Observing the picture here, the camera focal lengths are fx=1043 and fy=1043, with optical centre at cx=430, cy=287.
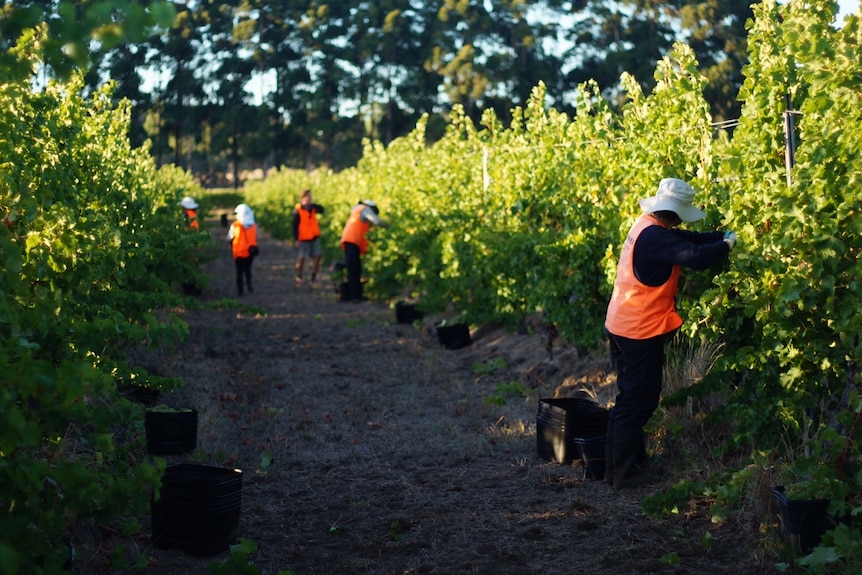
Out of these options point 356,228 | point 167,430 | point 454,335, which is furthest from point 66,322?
point 356,228

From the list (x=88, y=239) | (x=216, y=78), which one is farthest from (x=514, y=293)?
(x=216, y=78)

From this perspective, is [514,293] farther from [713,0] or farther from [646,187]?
[713,0]

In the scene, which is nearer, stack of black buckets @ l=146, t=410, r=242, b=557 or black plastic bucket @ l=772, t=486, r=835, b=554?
black plastic bucket @ l=772, t=486, r=835, b=554

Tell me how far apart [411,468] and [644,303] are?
194 cm

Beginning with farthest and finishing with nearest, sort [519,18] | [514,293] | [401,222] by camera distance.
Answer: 1. [519,18]
2. [401,222]
3. [514,293]

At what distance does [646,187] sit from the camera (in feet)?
22.6

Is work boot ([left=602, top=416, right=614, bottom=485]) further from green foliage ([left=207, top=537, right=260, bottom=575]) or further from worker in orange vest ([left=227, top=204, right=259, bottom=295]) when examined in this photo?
worker in orange vest ([left=227, top=204, right=259, bottom=295])

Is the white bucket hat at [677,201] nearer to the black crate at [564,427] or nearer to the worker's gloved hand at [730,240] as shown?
the worker's gloved hand at [730,240]

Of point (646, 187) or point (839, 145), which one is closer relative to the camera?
point (839, 145)

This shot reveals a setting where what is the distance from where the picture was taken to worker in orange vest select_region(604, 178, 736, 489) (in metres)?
5.70

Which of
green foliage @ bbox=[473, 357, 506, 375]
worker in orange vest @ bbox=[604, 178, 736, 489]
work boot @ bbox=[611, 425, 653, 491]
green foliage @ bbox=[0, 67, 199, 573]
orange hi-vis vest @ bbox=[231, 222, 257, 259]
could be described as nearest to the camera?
green foliage @ bbox=[0, 67, 199, 573]

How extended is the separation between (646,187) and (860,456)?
9.23 feet

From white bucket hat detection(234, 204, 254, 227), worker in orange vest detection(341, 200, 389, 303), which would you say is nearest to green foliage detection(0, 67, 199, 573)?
white bucket hat detection(234, 204, 254, 227)

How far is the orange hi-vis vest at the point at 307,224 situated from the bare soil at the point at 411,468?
17.4 ft
